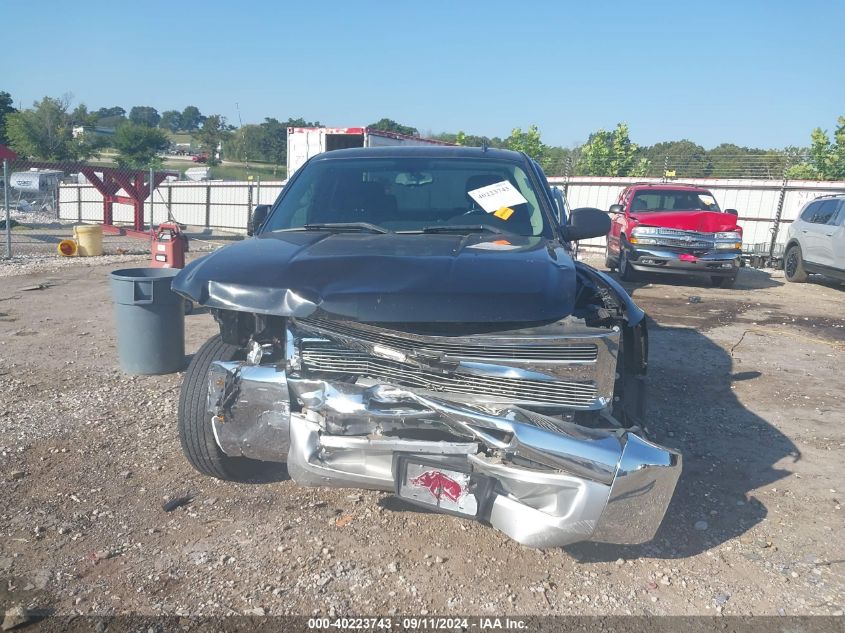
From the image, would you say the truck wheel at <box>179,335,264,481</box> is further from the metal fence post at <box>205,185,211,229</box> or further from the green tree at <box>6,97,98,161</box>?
the green tree at <box>6,97,98,161</box>

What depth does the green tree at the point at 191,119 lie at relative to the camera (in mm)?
135125

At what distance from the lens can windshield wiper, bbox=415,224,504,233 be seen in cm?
381

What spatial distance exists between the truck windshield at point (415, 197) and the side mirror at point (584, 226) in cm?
15

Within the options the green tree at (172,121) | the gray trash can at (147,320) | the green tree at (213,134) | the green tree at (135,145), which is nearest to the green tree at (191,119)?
the green tree at (172,121)

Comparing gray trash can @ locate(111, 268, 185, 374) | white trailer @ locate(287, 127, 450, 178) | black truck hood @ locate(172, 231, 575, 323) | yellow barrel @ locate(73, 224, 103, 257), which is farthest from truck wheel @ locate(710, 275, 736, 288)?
yellow barrel @ locate(73, 224, 103, 257)

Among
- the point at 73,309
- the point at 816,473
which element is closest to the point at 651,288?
the point at 816,473

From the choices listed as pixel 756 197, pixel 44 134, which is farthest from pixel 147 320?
pixel 44 134

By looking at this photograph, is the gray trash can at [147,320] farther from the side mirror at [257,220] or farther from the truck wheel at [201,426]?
the truck wheel at [201,426]

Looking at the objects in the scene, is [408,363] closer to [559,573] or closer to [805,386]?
[559,573]

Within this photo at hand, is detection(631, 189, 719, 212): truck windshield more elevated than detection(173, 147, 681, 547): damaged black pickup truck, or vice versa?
detection(631, 189, 719, 212): truck windshield

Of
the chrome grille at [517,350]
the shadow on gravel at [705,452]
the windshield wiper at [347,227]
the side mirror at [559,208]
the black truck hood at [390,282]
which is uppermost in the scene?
the side mirror at [559,208]

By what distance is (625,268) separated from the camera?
12703 mm

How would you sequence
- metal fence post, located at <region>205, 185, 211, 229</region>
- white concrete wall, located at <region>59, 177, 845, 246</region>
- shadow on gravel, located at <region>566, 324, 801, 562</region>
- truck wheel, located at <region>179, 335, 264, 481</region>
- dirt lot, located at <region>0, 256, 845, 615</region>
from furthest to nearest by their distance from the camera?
1. metal fence post, located at <region>205, 185, 211, 229</region>
2. white concrete wall, located at <region>59, 177, 845, 246</region>
3. truck wheel, located at <region>179, 335, 264, 481</region>
4. shadow on gravel, located at <region>566, 324, 801, 562</region>
5. dirt lot, located at <region>0, 256, 845, 615</region>

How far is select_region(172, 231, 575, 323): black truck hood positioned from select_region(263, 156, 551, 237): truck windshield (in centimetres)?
72
